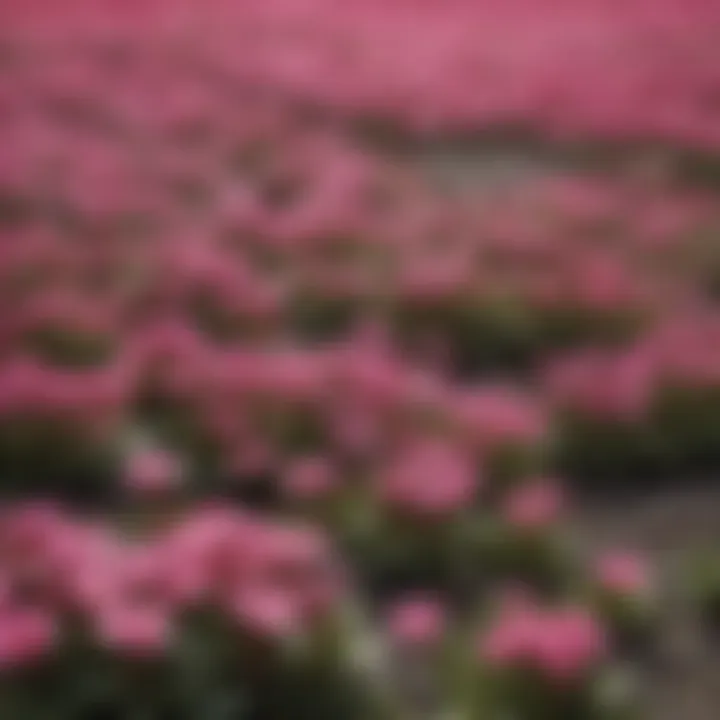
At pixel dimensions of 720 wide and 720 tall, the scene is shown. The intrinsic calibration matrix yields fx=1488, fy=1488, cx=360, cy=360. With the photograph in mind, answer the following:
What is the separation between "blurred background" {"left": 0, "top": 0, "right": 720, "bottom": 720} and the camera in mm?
1378

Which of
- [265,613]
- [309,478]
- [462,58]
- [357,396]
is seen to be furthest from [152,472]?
[462,58]

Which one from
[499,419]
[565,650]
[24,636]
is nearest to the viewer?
[24,636]

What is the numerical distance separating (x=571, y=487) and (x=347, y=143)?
1447 mm

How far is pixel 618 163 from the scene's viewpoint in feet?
9.89

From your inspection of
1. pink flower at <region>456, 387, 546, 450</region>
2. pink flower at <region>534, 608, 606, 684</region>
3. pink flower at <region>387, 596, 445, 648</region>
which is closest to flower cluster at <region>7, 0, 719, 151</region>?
pink flower at <region>456, 387, 546, 450</region>

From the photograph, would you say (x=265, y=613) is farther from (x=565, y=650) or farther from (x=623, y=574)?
(x=623, y=574)

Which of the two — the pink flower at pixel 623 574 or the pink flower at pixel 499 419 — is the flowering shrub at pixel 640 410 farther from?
the pink flower at pixel 623 574

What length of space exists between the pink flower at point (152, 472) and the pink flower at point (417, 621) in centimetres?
32

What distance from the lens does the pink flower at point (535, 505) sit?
5.47ft

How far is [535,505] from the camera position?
66.8 inches

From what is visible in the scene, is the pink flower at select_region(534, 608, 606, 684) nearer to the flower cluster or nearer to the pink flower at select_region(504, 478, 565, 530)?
the pink flower at select_region(504, 478, 565, 530)

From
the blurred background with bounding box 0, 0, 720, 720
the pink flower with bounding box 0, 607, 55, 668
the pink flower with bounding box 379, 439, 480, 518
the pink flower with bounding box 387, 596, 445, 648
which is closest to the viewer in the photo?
the pink flower with bounding box 0, 607, 55, 668

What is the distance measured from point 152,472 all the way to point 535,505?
1.46 ft

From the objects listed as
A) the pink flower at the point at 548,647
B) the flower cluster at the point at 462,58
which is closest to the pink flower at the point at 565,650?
the pink flower at the point at 548,647
